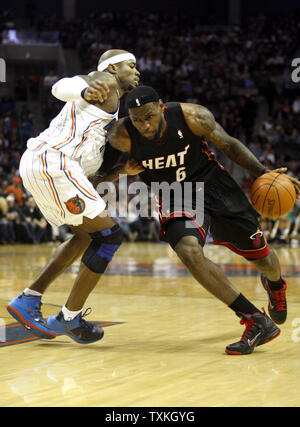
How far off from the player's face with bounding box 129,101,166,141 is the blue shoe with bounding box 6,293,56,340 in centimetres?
121

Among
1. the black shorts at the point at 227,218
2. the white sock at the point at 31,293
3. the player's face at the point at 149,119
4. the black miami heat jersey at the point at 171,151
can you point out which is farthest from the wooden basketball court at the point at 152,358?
the player's face at the point at 149,119

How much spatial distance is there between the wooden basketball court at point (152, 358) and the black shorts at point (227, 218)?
58 centimetres

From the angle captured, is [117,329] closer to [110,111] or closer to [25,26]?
[110,111]

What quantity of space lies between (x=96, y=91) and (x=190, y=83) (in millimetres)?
15986

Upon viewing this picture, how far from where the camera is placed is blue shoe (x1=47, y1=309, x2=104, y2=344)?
12.4 feet

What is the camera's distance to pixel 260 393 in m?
2.71

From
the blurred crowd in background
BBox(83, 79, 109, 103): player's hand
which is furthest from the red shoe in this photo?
the blurred crowd in background

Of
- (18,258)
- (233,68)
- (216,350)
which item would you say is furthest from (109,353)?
(233,68)

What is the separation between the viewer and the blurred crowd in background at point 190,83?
1398 cm

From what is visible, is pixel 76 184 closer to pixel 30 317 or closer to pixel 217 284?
pixel 30 317

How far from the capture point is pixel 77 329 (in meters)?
3.78

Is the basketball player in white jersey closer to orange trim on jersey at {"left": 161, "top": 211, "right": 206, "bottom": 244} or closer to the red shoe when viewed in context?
orange trim on jersey at {"left": 161, "top": 211, "right": 206, "bottom": 244}

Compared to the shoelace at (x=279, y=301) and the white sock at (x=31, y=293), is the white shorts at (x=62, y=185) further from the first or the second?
the shoelace at (x=279, y=301)
